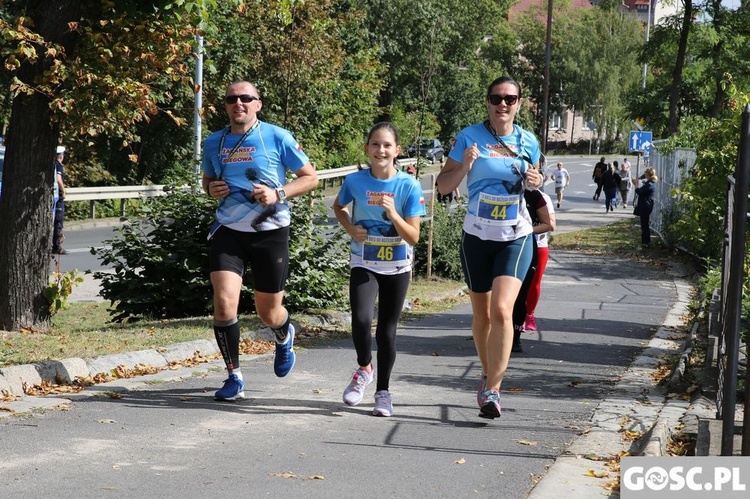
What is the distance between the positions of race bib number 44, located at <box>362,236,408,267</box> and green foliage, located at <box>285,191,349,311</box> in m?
4.63

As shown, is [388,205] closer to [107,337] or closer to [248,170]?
[248,170]

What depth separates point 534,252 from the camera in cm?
1048

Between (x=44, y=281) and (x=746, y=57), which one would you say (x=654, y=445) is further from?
(x=746, y=57)

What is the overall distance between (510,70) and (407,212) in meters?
94.5

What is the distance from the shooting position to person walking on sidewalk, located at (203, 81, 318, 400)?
725 centimetres

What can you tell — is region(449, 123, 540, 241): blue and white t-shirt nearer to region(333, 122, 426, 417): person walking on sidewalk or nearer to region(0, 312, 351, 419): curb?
region(333, 122, 426, 417): person walking on sidewalk

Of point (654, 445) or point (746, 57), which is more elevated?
point (746, 57)

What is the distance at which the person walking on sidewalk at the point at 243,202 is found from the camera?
286 inches

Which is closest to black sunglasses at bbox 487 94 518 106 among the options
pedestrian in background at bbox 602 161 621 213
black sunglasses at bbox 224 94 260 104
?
black sunglasses at bbox 224 94 260 104

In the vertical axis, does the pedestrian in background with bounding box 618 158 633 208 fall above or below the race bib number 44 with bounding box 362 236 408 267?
below

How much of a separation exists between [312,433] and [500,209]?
1761 mm

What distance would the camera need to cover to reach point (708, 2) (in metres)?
32.7

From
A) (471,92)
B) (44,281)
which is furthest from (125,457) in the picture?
(471,92)

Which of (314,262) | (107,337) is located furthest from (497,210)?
(314,262)
